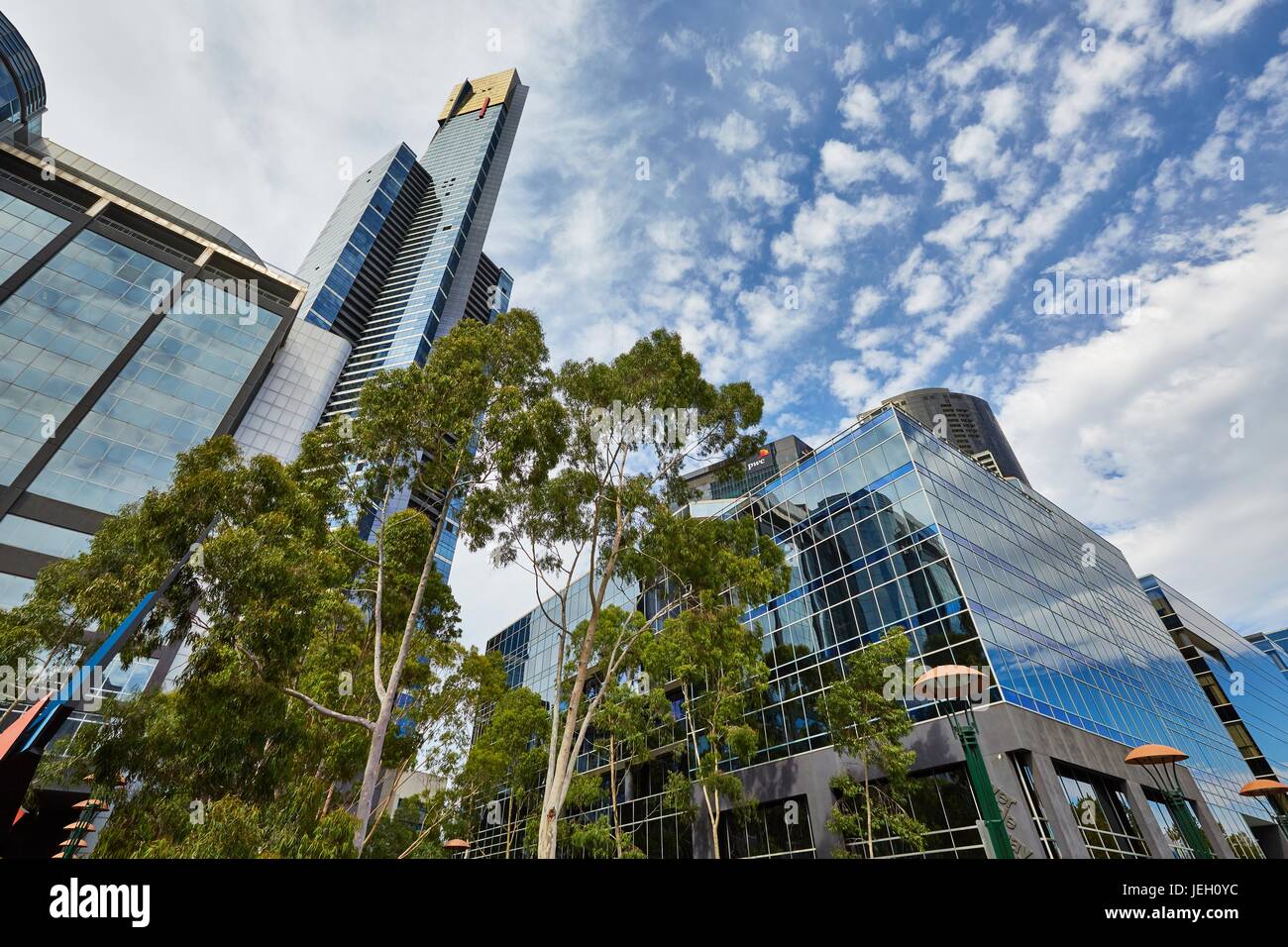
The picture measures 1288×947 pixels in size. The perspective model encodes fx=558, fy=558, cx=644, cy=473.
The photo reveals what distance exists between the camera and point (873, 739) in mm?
18531

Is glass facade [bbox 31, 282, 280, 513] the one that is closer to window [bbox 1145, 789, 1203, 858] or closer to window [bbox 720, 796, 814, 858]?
window [bbox 720, 796, 814, 858]

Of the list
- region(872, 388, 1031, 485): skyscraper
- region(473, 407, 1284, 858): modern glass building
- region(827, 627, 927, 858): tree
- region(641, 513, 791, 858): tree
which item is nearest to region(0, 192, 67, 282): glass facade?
region(641, 513, 791, 858): tree

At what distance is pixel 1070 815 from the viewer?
18109 mm

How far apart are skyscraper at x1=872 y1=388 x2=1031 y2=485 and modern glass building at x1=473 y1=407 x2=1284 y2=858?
8991 centimetres

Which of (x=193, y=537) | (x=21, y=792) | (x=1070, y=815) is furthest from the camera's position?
(x=1070, y=815)

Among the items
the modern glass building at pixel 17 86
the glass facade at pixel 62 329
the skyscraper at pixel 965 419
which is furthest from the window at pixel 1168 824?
the skyscraper at pixel 965 419

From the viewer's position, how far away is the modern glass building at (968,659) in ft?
62.7

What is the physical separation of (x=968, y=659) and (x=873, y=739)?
519 centimetres

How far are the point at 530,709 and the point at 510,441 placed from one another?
1786 cm

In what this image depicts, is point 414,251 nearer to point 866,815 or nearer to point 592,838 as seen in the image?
point 592,838

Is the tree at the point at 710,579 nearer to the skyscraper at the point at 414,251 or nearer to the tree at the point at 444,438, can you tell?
the tree at the point at 444,438

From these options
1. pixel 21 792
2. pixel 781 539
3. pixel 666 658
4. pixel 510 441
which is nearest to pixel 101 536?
pixel 21 792
